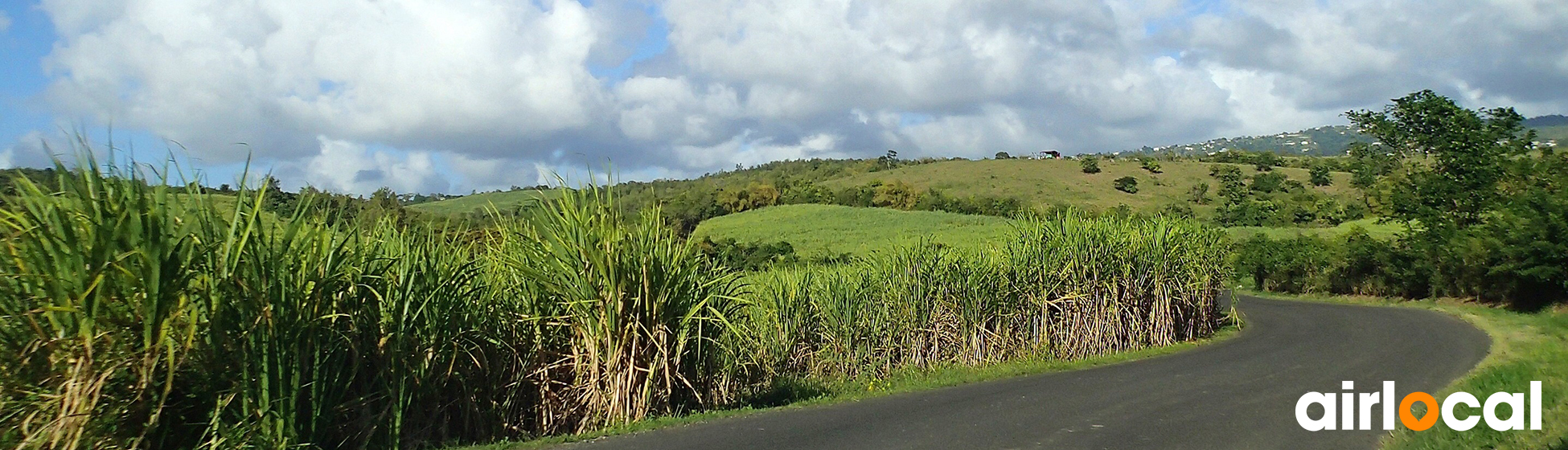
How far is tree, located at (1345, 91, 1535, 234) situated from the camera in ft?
99.0

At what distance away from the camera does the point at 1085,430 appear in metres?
9.49

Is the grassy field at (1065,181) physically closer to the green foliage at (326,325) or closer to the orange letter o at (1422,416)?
the orange letter o at (1422,416)

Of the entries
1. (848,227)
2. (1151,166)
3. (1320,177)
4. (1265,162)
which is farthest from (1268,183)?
(848,227)

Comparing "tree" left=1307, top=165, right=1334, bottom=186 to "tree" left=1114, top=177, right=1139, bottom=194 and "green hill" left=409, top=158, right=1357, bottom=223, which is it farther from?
"tree" left=1114, top=177, right=1139, bottom=194

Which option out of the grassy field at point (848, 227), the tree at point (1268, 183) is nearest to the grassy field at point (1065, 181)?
the tree at point (1268, 183)

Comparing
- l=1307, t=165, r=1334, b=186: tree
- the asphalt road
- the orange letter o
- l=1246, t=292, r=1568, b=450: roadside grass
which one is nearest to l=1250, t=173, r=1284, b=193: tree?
l=1307, t=165, r=1334, b=186: tree

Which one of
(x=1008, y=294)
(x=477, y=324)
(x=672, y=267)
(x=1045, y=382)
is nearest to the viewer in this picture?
(x=477, y=324)

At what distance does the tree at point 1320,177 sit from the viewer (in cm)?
8225

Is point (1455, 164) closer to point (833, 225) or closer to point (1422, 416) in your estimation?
point (1422, 416)

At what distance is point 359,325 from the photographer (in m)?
7.67

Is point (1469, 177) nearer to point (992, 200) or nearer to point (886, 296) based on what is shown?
point (886, 296)

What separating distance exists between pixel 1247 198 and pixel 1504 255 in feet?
176

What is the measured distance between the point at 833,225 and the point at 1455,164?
34571mm

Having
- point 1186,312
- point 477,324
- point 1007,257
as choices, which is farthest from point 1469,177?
point 477,324
